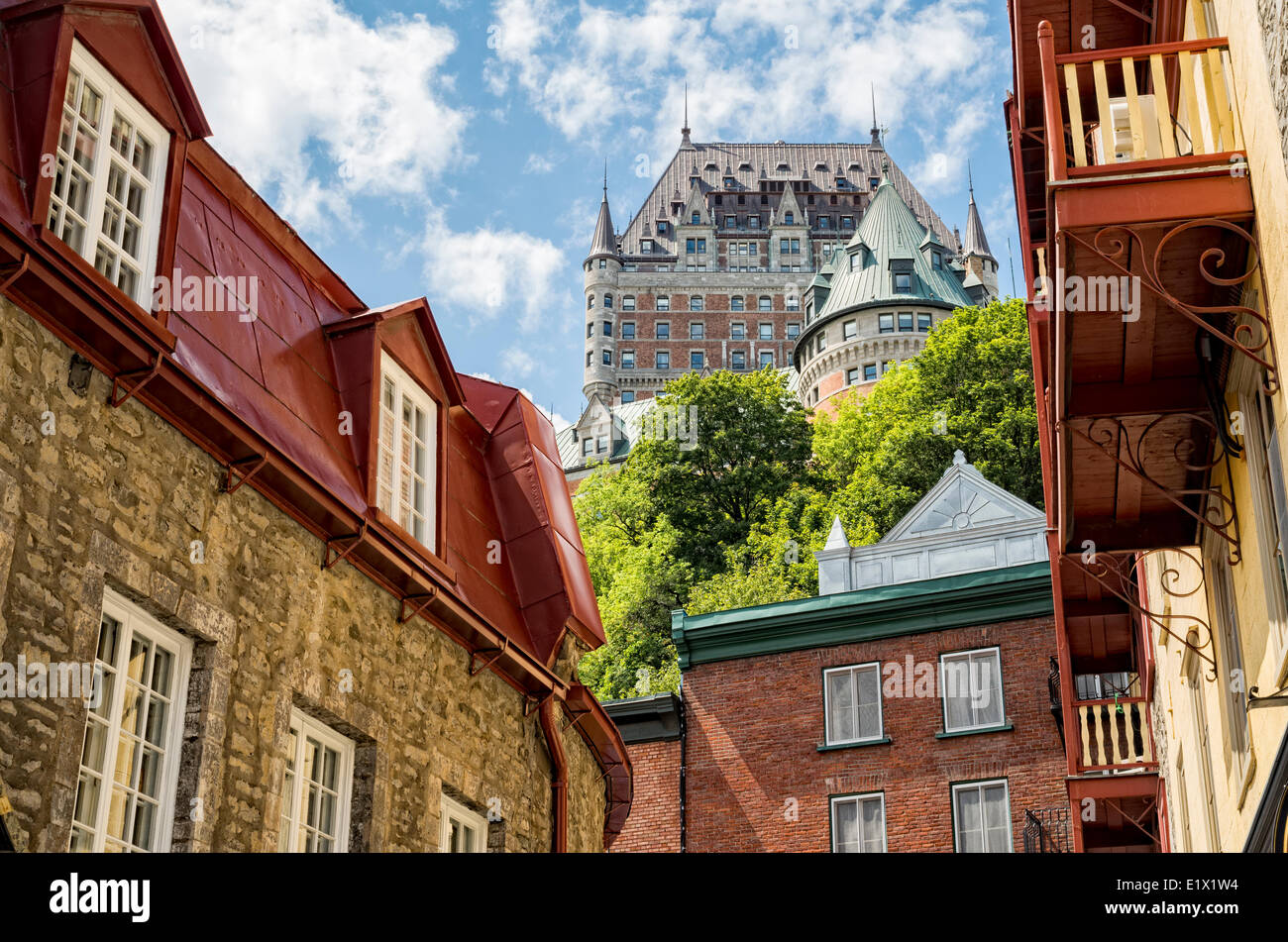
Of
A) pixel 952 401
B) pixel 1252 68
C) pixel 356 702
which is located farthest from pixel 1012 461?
pixel 1252 68

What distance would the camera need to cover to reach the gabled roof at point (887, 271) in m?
96.6

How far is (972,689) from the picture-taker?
2773cm

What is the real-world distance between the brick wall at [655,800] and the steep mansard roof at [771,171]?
390ft

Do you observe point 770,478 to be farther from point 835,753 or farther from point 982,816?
point 982,816

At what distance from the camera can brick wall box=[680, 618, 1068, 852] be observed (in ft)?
88.9

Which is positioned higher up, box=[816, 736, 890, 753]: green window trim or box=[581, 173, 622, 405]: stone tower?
box=[581, 173, 622, 405]: stone tower

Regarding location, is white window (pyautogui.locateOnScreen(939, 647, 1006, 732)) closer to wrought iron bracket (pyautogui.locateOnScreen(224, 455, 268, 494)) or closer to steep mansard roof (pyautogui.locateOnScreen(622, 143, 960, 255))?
wrought iron bracket (pyautogui.locateOnScreen(224, 455, 268, 494))

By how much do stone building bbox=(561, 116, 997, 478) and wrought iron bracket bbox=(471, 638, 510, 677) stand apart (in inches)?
4190

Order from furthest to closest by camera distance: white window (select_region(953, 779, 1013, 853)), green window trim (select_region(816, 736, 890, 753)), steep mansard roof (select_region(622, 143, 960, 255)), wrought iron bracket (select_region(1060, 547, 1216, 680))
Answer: steep mansard roof (select_region(622, 143, 960, 255)) → green window trim (select_region(816, 736, 890, 753)) → white window (select_region(953, 779, 1013, 853)) → wrought iron bracket (select_region(1060, 547, 1216, 680))

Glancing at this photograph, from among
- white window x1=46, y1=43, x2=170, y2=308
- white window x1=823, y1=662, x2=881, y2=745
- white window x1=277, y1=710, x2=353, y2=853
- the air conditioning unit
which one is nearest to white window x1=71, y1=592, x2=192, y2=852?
white window x1=277, y1=710, x2=353, y2=853

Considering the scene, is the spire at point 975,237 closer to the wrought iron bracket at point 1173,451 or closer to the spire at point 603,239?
the spire at point 603,239

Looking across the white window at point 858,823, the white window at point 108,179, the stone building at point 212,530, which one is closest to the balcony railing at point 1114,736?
the white window at point 858,823

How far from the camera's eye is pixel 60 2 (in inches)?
411
